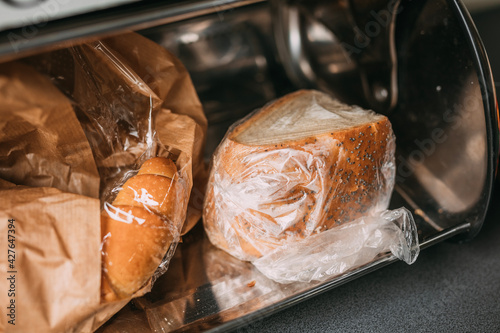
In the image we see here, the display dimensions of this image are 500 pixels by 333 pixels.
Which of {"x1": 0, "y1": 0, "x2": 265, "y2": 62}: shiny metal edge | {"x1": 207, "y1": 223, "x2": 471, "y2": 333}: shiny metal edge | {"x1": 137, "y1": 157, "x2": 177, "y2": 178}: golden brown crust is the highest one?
{"x1": 0, "y1": 0, "x2": 265, "y2": 62}: shiny metal edge

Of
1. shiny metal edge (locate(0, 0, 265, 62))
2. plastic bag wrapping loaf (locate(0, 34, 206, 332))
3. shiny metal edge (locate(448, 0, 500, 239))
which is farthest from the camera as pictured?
shiny metal edge (locate(448, 0, 500, 239))

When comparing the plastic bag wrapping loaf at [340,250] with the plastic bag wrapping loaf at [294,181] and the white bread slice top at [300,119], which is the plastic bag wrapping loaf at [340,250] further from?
the white bread slice top at [300,119]

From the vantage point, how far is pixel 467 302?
2.42ft

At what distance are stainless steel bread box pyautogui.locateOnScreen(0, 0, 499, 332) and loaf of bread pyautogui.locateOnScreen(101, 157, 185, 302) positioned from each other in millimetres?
100

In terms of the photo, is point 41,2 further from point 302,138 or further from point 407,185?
point 407,185

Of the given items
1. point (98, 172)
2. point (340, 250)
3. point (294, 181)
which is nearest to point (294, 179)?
point (294, 181)

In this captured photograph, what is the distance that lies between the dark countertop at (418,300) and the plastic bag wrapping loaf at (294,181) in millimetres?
111

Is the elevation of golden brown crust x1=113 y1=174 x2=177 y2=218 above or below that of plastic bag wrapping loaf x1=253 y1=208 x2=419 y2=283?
above

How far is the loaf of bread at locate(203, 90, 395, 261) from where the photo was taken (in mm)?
669

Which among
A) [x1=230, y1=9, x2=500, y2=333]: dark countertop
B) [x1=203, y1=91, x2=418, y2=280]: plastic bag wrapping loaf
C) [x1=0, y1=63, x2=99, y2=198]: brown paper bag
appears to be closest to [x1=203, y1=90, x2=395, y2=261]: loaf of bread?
[x1=203, y1=91, x2=418, y2=280]: plastic bag wrapping loaf

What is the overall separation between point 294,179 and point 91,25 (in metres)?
0.37

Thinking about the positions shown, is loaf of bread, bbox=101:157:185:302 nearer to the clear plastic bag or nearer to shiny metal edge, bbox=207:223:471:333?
the clear plastic bag

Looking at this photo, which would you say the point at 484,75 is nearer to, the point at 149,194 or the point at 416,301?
the point at 416,301

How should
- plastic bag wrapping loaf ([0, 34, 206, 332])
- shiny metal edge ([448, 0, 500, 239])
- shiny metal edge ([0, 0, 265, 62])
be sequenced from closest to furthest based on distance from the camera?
shiny metal edge ([0, 0, 265, 62]) < plastic bag wrapping loaf ([0, 34, 206, 332]) < shiny metal edge ([448, 0, 500, 239])
